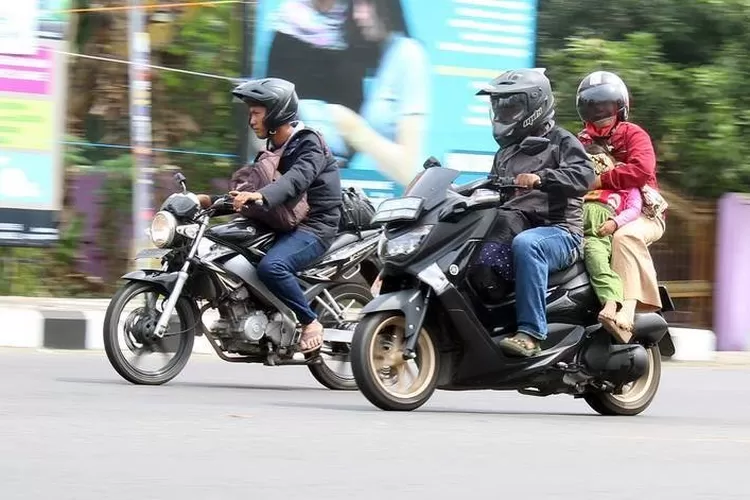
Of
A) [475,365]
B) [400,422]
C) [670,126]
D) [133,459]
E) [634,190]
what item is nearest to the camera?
[133,459]

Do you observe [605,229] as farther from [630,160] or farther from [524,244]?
[524,244]

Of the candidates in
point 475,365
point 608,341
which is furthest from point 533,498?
point 608,341

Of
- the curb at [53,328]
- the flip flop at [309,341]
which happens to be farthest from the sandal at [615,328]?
the curb at [53,328]

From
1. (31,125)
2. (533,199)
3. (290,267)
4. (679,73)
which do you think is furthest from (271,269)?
(679,73)

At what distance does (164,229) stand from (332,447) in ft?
8.40

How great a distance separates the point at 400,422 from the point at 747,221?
8.12 metres

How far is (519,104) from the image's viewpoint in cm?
732

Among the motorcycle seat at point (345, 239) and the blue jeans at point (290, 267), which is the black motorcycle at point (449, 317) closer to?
the blue jeans at point (290, 267)

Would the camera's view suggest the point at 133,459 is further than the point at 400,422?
No

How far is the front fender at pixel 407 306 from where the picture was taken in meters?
6.95

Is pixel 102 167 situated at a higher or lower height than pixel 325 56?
lower

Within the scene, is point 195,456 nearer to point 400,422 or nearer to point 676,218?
point 400,422

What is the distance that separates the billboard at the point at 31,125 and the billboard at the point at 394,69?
1912 millimetres

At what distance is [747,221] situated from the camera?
45.8 feet
